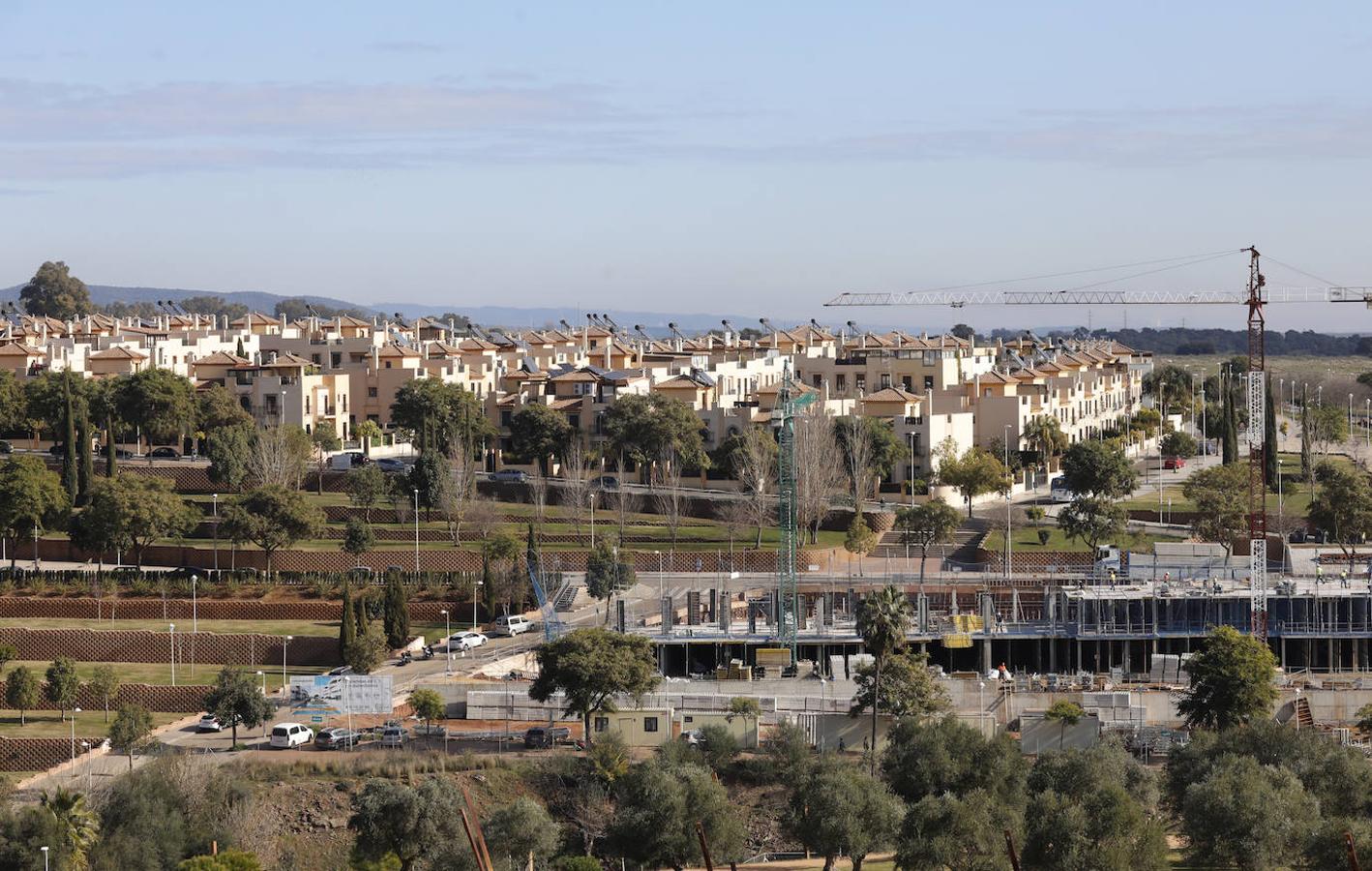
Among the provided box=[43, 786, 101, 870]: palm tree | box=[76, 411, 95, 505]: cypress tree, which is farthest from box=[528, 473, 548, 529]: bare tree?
box=[43, 786, 101, 870]: palm tree

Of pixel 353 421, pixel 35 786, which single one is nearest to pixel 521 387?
pixel 353 421

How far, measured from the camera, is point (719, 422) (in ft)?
300

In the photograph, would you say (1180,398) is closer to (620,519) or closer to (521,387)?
(521,387)

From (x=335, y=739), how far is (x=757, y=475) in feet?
91.9

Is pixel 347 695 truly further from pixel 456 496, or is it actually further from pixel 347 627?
pixel 456 496

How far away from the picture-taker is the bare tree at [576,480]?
261ft

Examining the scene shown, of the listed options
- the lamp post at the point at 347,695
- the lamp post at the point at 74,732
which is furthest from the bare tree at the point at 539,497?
the lamp post at the point at 74,732

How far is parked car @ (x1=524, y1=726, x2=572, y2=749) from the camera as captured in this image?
5572 centimetres

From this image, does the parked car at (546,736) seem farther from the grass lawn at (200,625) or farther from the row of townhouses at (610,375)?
the row of townhouses at (610,375)

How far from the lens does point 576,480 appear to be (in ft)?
267

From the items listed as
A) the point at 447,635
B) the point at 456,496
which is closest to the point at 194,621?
the point at 447,635

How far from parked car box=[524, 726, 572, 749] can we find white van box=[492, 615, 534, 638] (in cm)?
1089

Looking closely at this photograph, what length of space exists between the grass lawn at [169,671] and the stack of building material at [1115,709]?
20.5 m

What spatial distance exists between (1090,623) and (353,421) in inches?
1599
